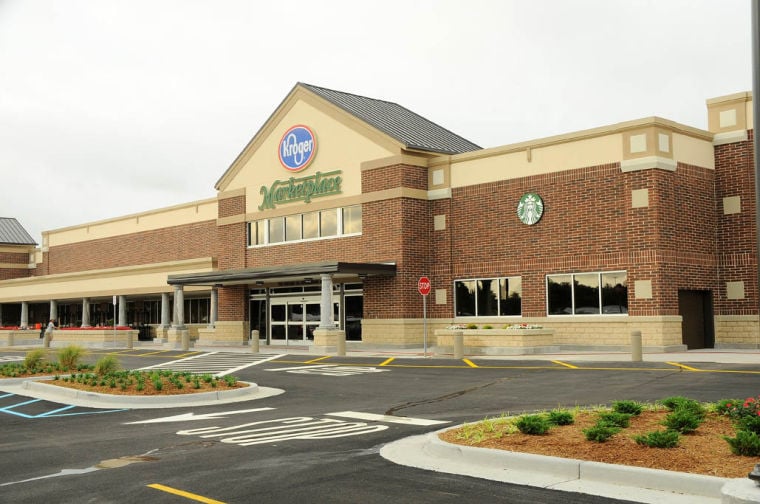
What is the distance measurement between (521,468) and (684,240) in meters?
22.8

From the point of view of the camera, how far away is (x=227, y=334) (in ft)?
139

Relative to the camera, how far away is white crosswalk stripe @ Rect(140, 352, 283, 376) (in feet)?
83.7

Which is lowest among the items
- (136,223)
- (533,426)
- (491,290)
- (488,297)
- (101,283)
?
(533,426)

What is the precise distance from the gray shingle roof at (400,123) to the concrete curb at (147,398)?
19.1 metres

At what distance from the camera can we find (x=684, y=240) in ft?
96.5

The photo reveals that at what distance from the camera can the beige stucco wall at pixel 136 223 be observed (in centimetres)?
5144

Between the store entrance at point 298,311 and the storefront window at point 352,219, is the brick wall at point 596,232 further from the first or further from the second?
the store entrance at point 298,311

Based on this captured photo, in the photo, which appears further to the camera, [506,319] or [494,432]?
[506,319]

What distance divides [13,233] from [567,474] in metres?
70.9

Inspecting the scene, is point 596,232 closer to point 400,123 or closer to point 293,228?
point 400,123

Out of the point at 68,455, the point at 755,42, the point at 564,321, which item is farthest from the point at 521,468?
the point at 564,321

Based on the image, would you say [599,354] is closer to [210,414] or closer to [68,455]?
[210,414]

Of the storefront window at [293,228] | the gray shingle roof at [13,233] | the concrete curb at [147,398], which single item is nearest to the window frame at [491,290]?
the storefront window at [293,228]

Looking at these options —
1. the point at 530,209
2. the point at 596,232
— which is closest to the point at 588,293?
the point at 596,232
